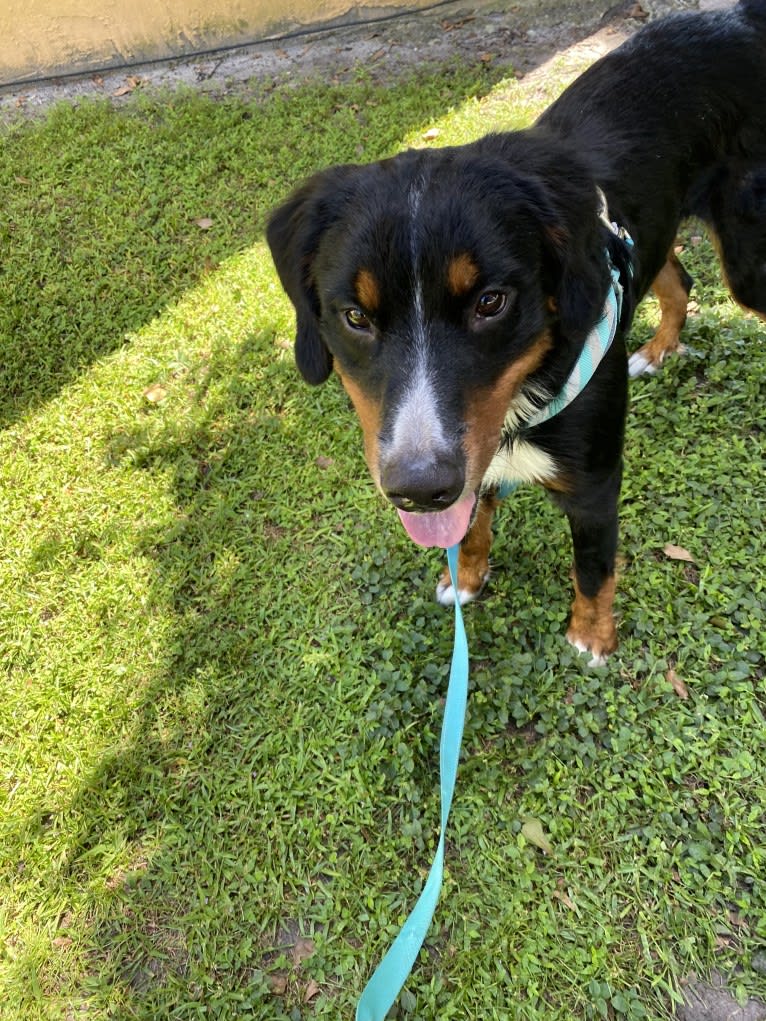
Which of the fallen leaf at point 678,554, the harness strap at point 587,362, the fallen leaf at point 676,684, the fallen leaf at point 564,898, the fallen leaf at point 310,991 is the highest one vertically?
the harness strap at point 587,362

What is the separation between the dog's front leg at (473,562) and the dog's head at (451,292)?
0.87 meters

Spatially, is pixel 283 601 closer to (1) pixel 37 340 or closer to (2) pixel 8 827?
(2) pixel 8 827

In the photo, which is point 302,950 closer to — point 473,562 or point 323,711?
point 323,711

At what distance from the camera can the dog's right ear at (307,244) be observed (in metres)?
2.17

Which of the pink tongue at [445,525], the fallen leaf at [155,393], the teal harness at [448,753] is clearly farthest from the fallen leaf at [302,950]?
the fallen leaf at [155,393]

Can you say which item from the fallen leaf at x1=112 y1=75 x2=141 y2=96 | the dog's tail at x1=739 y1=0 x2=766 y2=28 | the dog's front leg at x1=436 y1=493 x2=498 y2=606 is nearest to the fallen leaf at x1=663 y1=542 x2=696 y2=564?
the dog's front leg at x1=436 y1=493 x2=498 y2=606

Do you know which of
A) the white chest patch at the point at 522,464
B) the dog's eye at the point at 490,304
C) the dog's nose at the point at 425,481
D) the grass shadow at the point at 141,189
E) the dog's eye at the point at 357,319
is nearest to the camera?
the dog's nose at the point at 425,481

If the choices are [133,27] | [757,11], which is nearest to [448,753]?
[757,11]

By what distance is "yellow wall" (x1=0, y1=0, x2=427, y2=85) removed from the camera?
6746mm

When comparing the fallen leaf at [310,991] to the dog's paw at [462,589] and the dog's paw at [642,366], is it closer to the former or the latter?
the dog's paw at [462,589]

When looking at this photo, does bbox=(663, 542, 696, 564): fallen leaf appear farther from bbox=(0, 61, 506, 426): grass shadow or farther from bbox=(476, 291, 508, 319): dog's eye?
bbox=(0, 61, 506, 426): grass shadow

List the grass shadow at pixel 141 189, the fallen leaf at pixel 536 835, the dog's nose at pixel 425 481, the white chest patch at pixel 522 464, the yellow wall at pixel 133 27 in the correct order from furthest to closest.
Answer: the yellow wall at pixel 133 27
the grass shadow at pixel 141 189
the fallen leaf at pixel 536 835
the white chest patch at pixel 522 464
the dog's nose at pixel 425 481

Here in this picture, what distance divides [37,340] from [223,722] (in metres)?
3.12

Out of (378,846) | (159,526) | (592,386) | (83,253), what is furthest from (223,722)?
(83,253)
